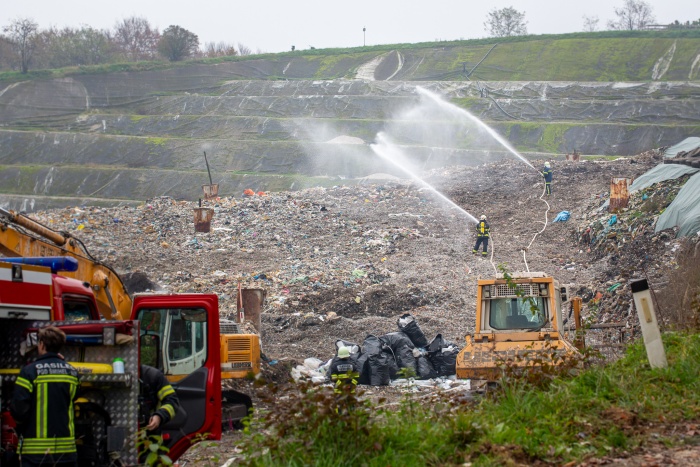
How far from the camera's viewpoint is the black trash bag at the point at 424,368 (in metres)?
12.4

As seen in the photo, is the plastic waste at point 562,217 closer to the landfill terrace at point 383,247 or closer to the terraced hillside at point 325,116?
the landfill terrace at point 383,247

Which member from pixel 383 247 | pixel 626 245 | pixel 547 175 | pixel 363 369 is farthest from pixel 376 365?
pixel 547 175

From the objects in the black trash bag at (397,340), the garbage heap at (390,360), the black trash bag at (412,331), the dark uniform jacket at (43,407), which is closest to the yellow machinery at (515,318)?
the garbage heap at (390,360)

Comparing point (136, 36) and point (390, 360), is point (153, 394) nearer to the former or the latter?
point (390, 360)

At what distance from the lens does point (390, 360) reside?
12.4 m

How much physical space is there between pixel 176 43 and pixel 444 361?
56.1m

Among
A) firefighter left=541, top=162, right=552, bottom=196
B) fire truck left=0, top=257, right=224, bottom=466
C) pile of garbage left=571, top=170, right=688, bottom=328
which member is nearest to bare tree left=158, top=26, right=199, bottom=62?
firefighter left=541, top=162, right=552, bottom=196

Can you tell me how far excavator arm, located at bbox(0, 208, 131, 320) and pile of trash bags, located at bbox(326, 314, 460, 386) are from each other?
3942 millimetres

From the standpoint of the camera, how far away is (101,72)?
53.4 meters

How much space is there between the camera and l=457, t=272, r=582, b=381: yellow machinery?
9555 millimetres

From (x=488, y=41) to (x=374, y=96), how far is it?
14610 millimetres

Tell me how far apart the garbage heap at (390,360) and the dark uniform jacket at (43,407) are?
7.17 metres

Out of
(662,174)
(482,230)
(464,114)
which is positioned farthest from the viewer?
(464,114)

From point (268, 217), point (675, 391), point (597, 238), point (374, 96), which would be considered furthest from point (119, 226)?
point (374, 96)
